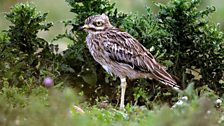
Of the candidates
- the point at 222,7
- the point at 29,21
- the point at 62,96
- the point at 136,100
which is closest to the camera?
the point at 62,96

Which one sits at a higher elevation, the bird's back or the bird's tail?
the bird's back

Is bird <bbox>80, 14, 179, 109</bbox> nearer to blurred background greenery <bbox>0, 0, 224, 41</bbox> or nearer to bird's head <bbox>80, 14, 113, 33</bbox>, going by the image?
bird's head <bbox>80, 14, 113, 33</bbox>

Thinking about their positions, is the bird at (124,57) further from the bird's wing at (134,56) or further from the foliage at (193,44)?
the foliage at (193,44)

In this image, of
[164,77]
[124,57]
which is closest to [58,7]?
[124,57]

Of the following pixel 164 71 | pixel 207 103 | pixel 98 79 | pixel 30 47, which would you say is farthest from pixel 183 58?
pixel 207 103

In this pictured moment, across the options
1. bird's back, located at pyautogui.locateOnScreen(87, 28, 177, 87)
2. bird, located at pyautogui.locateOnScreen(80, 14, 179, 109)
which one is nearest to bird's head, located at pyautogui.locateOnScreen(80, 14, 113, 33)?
bird, located at pyautogui.locateOnScreen(80, 14, 179, 109)

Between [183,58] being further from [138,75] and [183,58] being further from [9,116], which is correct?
[9,116]

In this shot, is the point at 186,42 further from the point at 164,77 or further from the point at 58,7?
the point at 58,7

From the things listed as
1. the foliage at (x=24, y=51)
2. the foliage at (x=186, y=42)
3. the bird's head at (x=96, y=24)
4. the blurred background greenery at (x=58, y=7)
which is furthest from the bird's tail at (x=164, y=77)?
the blurred background greenery at (x=58, y=7)
